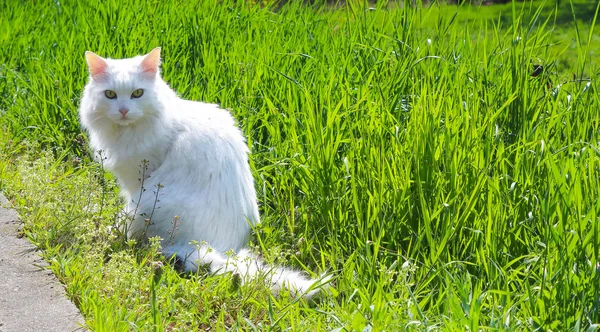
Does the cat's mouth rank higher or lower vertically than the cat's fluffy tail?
higher

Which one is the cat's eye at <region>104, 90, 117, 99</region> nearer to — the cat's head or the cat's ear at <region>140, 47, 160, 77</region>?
the cat's head

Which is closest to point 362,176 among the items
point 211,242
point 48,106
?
point 211,242

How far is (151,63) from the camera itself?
372 centimetres

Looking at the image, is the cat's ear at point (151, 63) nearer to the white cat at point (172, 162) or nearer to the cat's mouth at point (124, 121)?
the white cat at point (172, 162)

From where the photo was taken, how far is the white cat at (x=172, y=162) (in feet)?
11.1

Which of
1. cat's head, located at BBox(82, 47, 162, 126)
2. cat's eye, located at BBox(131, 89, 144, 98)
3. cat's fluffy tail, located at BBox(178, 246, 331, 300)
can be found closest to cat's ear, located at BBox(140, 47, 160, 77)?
cat's head, located at BBox(82, 47, 162, 126)

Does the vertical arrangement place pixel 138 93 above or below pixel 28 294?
above

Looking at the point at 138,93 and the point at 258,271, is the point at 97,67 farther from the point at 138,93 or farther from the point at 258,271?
the point at 258,271

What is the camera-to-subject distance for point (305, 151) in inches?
151

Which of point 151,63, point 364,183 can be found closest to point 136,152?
point 151,63

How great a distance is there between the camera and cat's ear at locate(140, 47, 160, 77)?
12.1ft

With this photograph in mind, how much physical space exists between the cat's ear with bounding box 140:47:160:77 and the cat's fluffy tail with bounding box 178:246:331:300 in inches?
37.3

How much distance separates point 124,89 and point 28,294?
3.66 ft

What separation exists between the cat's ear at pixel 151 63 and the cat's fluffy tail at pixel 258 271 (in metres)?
0.95
